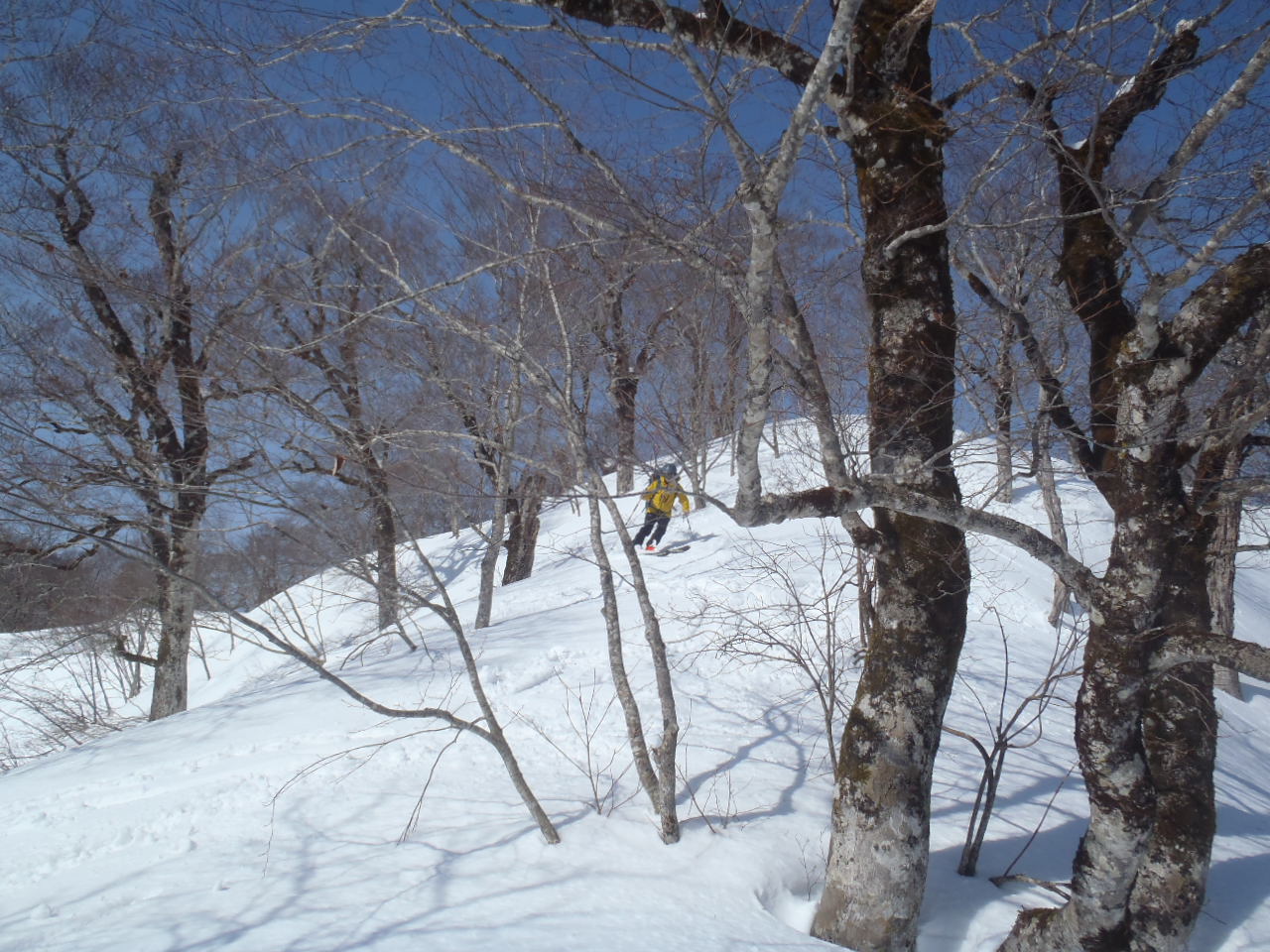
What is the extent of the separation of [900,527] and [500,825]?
265 centimetres

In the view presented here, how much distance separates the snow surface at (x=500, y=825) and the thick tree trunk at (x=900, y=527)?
425 mm

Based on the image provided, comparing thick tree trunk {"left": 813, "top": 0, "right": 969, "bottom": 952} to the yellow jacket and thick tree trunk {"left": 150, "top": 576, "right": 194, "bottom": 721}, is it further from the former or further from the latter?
thick tree trunk {"left": 150, "top": 576, "right": 194, "bottom": 721}

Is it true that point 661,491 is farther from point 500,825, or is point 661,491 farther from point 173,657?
point 173,657

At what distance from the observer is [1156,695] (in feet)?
12.7

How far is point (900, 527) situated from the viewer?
349cm

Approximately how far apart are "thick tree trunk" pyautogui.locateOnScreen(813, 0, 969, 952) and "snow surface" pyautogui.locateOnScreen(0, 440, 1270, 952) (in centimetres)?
43

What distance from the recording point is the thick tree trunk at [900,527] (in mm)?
3225

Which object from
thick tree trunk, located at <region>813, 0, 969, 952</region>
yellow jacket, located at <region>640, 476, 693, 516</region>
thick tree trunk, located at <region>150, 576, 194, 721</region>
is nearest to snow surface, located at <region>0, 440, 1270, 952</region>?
thick tree trunk, located at <region>813, 0, 969, 952</region>

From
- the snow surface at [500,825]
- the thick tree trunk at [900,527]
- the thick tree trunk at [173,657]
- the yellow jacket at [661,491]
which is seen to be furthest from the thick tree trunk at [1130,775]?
the thick tree trunk at [173,657]

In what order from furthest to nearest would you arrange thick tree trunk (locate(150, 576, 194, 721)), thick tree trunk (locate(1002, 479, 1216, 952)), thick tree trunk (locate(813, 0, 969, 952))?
thick tree trunk (locate(150, 576, 194, 721)) → thick tree trunk (locate(813, 0, 969, 952)) → thick tree trunk (locate(1002, 479, 1216, 952))

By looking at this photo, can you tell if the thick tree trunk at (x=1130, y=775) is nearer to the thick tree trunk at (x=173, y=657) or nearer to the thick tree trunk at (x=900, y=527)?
the thick tree trunk at (x=900, y=527)

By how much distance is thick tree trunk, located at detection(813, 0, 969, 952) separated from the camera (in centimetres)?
322

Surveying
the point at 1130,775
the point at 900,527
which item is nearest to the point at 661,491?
the point at 900,527

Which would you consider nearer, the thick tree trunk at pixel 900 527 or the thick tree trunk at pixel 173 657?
the thick tree trunk at pixel 900 527
